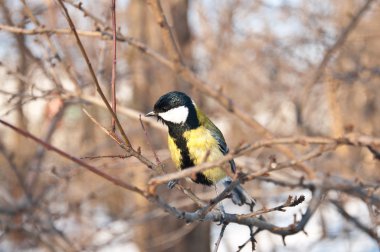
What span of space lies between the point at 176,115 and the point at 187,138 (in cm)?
13

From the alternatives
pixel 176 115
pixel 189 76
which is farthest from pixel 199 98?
pixel 176 115

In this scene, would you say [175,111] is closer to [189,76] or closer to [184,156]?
[184,156]

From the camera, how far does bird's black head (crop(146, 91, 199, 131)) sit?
107 inches

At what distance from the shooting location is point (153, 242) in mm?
6656

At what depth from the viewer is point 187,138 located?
2789 mm

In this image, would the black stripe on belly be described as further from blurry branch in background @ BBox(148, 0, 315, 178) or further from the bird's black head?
blurry branch in background @ BBox(148, 0, 315, 178)

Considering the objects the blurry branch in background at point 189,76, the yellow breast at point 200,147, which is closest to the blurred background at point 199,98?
the blurry branch in background at point 189,76

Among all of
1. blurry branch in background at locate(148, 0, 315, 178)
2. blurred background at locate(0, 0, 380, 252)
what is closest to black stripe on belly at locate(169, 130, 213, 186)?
blurry branch in background at locate(148, 0, 315, 178)

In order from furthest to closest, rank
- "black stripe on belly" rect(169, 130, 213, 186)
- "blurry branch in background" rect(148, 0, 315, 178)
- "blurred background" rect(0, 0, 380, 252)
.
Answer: "blurred background" rect(0, 0, 380, 252)
"blurry branch in background" rect(148, 0, 315, 178)
"black stripe on belly" rect(169, 130, 213, 186)

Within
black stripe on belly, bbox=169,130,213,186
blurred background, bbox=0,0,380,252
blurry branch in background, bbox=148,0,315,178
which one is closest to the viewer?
black stripe on belly, bbox=169,130,213,186

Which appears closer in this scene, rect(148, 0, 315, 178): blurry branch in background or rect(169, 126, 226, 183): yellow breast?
rect(169, 126, 226, 183): yellow breast

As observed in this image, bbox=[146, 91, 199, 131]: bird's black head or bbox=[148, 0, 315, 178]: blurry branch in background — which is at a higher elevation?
bbox=[148, 0, 315, 178]: blurry branch in background

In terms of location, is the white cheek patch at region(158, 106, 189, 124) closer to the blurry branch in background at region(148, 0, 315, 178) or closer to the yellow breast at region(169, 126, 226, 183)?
the yellow breast at region(169, 126, 226, 183)

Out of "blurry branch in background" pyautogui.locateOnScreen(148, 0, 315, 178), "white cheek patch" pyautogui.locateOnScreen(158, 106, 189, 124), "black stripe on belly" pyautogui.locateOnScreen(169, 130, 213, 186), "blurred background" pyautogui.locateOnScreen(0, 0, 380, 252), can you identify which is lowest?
"black stripe on belly" pyautogui.locateOnScreen(169, 130, 213, 186)
